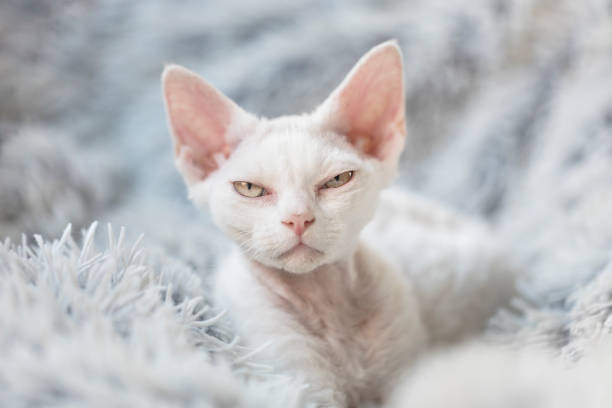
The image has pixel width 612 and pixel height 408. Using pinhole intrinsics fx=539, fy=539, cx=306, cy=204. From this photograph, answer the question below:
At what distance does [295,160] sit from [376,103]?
0.50 ft

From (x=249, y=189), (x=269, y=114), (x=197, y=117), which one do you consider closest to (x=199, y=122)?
(x=197, y=117)

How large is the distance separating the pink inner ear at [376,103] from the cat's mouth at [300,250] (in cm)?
17

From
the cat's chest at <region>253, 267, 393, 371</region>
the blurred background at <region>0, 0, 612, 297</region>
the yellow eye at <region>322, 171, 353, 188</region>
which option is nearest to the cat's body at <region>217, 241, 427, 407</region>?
the cat's chest at <region>253, 267, 393, 371</region>

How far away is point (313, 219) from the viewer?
0.56m

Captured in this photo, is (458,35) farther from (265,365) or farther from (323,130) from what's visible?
(265,365)

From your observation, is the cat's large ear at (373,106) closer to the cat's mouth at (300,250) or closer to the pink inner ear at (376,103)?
the pink inner ear at (376,103)

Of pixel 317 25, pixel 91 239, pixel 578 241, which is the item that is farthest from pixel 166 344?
pixel 317 25

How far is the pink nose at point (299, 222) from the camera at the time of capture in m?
0.55

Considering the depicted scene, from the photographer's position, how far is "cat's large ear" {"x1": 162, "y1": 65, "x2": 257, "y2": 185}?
0.65m

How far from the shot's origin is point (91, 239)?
1.86ft

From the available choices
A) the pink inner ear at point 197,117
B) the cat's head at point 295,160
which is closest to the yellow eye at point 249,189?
the cat's head at point 295,160

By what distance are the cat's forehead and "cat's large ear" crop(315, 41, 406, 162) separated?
1.2 inches

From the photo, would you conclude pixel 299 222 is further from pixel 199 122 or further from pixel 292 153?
pixel 199 122

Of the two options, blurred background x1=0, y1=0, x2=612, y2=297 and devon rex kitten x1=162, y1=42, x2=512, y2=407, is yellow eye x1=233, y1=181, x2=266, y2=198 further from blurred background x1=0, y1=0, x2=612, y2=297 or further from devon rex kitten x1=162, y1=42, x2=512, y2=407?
blurred background x1=0, y1=0, x2=612, y2=297
